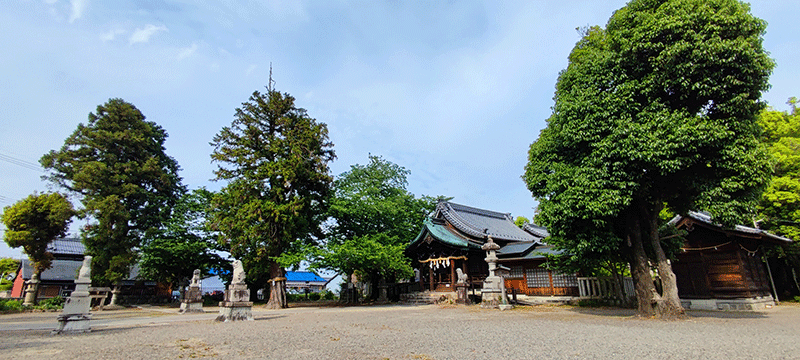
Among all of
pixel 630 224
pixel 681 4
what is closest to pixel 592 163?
pixel 630 224

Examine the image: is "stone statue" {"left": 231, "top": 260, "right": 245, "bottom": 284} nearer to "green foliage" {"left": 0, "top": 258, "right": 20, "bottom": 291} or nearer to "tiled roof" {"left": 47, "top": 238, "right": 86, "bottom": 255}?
"tiled roof" {"left": 47, "top": 238, "right": 86, "bottom": 255}

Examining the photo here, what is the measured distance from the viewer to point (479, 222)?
28.1m

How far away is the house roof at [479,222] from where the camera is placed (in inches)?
1001

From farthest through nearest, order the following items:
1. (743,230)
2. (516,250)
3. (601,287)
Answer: (516,250)
(601,287)
(743,230)

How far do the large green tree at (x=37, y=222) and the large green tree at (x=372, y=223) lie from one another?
16.5 metres

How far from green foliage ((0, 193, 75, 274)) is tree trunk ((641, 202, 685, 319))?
31148mm

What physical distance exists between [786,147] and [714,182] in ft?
44.6

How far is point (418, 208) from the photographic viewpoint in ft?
95.5

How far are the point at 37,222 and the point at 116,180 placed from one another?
15.6ft

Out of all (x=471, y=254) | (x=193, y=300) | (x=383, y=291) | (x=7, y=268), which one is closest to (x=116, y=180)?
(x=193, y=300)

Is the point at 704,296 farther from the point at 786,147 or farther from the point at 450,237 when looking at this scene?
the point at 450,237

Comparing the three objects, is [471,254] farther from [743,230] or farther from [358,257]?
[743,230]

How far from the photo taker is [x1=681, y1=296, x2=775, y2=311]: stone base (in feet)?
48.4

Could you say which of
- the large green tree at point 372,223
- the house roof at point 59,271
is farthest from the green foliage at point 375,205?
the house roof at point 59,271
